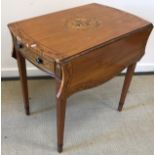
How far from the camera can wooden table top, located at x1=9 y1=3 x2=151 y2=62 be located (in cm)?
107

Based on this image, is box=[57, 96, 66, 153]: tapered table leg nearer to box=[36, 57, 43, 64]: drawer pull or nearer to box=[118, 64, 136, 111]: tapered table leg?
box=[36, 57, 43, 64]: drawer pull

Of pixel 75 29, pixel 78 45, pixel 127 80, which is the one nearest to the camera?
pixel 78 45

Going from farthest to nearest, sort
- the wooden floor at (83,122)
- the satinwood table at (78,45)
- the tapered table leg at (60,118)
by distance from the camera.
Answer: the wooden floor at (83,122)
the tapered table leg at (60,118)
the satinwood table at (78,45)

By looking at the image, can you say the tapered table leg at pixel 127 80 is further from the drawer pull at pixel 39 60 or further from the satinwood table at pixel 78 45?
the drawer pull at pixel 39 60

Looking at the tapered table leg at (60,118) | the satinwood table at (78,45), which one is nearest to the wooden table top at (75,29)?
the satinwood table at (78,45)

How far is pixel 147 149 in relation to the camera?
150 centimetres

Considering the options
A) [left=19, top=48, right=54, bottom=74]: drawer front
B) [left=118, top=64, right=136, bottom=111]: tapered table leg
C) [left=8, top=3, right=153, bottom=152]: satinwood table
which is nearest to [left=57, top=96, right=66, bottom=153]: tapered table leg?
[left=8, top=3, right=153, bottom=152]: satinwood table

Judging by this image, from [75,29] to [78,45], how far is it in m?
0.18

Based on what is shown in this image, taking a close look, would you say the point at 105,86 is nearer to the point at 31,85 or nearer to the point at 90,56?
the point at 31,85

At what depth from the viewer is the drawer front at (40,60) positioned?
108cm

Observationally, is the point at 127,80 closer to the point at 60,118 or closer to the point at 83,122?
the point at 83,122

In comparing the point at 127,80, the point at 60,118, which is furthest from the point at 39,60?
the point at 127,80

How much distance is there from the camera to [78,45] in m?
1.09

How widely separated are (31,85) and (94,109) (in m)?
0.56
